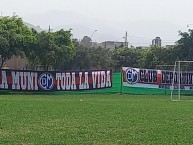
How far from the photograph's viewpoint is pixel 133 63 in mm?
77875

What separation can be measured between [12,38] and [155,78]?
1236cm

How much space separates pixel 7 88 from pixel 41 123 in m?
21.6

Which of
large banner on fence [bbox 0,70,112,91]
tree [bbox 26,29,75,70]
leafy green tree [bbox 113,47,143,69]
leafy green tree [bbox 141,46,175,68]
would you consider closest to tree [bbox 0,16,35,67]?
tree [bbox 26,29,75,70]

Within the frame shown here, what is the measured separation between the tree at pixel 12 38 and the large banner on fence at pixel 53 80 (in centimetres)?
338

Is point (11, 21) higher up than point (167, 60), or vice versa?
point (11, 21)

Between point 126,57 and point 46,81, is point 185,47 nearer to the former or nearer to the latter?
point 46,81

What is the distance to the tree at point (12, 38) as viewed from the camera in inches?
1485

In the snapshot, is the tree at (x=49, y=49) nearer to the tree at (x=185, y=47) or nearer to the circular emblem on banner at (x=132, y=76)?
the circular emblem on banner at (x=132, y=76)

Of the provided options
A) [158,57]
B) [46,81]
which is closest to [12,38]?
[46,81]

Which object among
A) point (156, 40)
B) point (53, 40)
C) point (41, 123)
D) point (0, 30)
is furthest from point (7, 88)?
point (156, 40)

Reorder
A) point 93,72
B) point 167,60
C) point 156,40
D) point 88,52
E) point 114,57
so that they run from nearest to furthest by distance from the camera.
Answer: point 93,72 < point 167,60 < point 88,52 < point 114,57 < point 156,40

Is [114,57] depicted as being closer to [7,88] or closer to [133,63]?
[133,63]

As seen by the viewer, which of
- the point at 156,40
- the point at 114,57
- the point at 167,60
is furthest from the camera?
the point at 156,40

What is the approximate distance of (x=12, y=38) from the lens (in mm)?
38094
